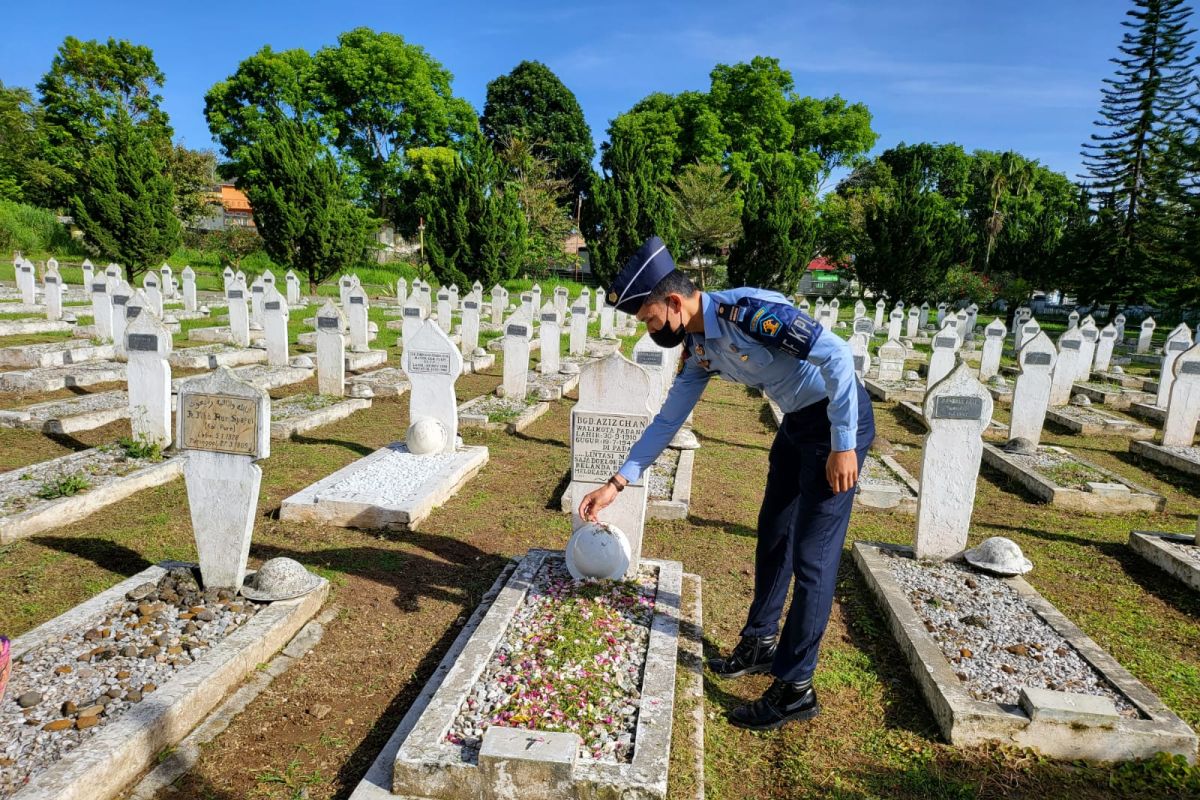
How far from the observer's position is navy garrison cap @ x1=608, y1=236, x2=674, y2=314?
2912 mm

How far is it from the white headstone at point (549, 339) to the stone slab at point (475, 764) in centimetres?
907

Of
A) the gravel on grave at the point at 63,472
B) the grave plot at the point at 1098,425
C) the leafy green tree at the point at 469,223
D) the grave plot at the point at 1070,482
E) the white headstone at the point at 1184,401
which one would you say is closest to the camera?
the gravel on grave at the point at 63,472

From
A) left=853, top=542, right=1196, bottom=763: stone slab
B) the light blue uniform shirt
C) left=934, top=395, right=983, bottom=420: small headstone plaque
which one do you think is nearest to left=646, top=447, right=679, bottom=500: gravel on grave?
left=934, top=395, right=983, bottom=420: small headstone plaque

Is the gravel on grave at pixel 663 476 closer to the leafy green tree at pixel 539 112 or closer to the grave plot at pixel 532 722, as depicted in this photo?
the grave plot at pixel 532 722

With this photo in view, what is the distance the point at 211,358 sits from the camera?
1135 cm

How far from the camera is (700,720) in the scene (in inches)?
125

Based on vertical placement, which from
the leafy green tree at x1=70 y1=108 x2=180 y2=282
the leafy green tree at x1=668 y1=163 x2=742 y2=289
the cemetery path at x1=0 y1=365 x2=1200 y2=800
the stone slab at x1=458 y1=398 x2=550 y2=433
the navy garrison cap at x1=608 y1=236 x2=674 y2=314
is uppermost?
the leafy green tree at x1=668 y1=163 x2=742 y2=289

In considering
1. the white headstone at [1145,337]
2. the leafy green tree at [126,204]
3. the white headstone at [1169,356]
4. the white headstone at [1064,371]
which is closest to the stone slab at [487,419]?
the white headstone at [1064,371]

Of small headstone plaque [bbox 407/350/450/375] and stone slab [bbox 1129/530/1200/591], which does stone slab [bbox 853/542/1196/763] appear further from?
small headstone plaque [bbox 407/350/450/375]

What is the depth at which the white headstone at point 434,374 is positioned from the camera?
7090 millimetres

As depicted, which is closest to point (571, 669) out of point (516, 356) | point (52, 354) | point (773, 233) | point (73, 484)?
point (73, 484)

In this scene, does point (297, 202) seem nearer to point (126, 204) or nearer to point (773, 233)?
point (126, 204)

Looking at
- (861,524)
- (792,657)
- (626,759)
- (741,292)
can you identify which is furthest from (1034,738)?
(861,524)

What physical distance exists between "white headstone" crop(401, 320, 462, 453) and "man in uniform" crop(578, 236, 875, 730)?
410 centimetres
